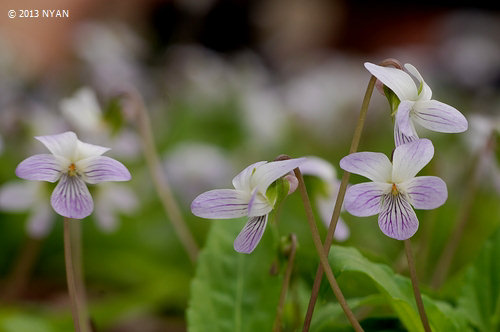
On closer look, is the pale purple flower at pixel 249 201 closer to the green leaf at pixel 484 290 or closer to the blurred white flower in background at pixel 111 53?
the green leaf at pixel 484 290

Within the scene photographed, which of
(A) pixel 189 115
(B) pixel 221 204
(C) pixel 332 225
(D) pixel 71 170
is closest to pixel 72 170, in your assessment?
(D) pixel 71 170

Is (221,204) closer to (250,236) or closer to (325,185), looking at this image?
(250,236)

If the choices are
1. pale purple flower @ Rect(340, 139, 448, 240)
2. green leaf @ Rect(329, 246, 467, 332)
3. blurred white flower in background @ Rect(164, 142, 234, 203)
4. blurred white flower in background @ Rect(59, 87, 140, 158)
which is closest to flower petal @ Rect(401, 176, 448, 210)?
pale purple flower @ Rect(340, 139, 448, 240)

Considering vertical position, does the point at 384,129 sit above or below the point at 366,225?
above

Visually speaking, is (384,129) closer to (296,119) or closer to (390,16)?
(296,119)

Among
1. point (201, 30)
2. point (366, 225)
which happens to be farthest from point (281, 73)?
point (366, 225)

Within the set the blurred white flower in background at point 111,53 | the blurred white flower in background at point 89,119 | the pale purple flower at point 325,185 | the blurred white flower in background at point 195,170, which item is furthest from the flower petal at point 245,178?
the blurred white flower in background at point 111,53

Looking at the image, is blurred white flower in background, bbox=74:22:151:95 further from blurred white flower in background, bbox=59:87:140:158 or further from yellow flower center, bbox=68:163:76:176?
yellow flower center, bbox=68:163:76:176
